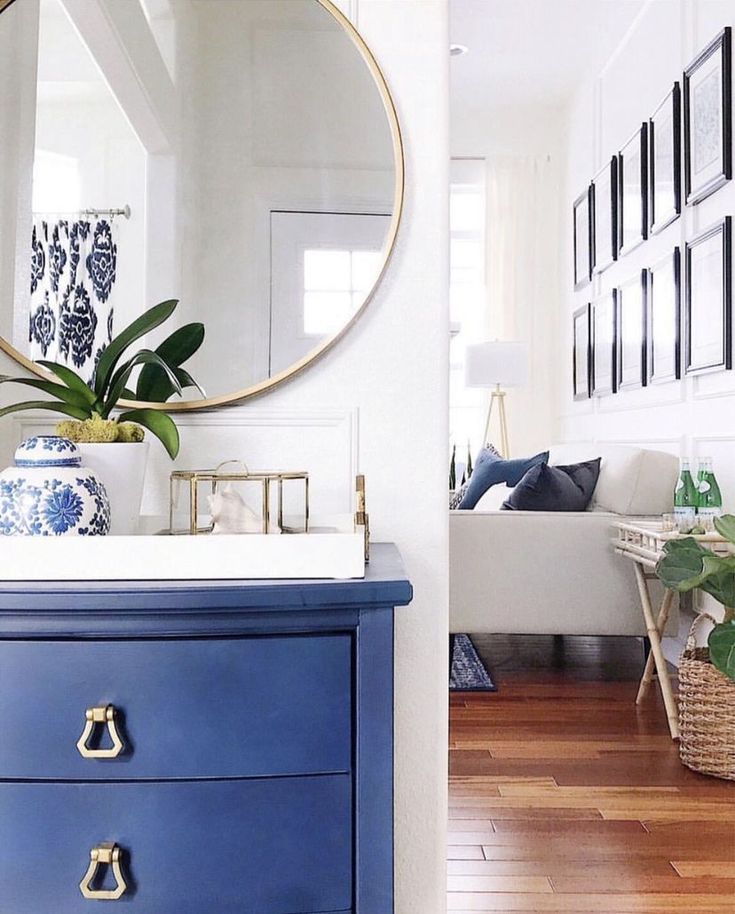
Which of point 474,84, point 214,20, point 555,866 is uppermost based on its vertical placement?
point 474,84

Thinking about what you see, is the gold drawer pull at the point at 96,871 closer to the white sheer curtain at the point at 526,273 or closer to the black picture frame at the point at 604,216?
the black picture frame at the point at 604,216

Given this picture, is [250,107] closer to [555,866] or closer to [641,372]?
[555,866]

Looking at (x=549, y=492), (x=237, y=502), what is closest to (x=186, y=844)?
(x=237, y=502)

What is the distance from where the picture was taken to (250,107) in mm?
1412

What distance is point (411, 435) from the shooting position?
4.65 ft

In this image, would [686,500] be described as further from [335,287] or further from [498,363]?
[498,363]

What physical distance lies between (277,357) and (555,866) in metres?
1.33

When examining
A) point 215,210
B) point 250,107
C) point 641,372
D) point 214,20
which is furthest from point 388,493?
point 641,372

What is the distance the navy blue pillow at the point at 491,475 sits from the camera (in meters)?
4.02

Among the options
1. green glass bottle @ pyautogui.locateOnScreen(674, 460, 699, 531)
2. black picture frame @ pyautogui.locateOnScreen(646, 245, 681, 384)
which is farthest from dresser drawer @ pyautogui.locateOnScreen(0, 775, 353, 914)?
black picture frame @ pyautogui.locateOnScreen(646, 245, 681, 384)

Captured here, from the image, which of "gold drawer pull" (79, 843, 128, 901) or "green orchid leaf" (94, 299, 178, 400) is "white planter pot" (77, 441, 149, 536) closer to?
"green orchid leaf" (94, 299, 178, 400)

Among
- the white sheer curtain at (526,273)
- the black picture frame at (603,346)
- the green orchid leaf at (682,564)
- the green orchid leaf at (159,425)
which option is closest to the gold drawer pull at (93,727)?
the green orchid leaf at (159,425)

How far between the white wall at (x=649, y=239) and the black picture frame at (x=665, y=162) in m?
0.07

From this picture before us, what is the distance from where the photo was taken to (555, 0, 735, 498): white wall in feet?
11.2
